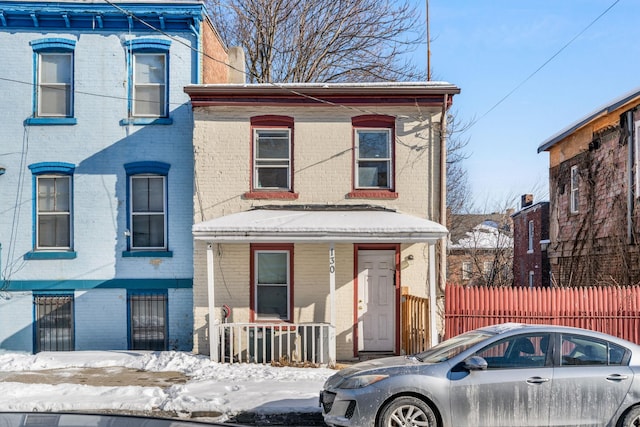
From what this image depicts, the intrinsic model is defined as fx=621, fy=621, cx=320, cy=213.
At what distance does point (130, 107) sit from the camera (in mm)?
14367

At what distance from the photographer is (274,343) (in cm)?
1298

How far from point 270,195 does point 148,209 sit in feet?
9.64

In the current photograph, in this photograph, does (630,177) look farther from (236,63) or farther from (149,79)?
(149,79)

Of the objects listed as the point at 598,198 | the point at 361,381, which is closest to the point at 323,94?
the point at 361,381

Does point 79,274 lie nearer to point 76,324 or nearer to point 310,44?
point 76,324

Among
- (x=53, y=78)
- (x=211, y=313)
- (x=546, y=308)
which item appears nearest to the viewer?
(x=211, y=313)

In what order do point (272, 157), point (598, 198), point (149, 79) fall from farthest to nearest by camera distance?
point (598, 198)
point (149, 79)
point (272, 157)

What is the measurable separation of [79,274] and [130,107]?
3994 millimetres

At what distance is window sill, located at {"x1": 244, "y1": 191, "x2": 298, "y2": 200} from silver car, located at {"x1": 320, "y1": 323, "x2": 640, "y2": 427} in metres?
6.89

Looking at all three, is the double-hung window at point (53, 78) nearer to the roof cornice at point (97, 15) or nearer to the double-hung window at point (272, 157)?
the roof cornice at point (97, 15)

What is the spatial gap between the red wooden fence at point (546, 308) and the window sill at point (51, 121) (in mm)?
9191

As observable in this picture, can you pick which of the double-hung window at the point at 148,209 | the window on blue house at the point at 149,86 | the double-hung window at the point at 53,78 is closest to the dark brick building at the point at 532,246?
the double-hung window at the point at 148,209

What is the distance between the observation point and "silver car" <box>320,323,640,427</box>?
283 inches

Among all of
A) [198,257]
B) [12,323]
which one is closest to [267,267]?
[198,257]
